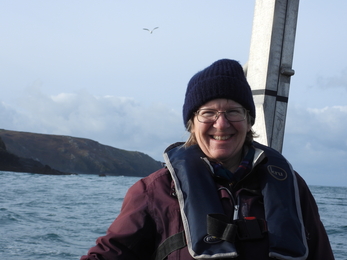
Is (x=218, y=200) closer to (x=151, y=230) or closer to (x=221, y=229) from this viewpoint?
(x=221, y=229)

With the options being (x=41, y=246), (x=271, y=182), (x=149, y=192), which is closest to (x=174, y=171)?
(x=149, y=192)

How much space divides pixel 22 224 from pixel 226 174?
396 inches

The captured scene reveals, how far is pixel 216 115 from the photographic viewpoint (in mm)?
1974

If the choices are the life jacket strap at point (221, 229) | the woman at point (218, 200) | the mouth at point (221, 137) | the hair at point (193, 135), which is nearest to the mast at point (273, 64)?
the hair at point (193, 135)

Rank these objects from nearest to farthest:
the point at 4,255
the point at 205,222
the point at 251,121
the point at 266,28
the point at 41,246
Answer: the point at 205,222
the point at 251,121
the point at 266,28
the point at 4,255
the point at 41,246

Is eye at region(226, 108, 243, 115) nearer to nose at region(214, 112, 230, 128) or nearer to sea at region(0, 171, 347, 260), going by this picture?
nose at region(214, 112, 230, 128)

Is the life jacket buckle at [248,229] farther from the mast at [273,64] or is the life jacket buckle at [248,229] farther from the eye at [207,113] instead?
the mast at [273,64]

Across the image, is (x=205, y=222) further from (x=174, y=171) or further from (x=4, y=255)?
(x=4, y=255)

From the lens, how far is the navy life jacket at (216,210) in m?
1.75

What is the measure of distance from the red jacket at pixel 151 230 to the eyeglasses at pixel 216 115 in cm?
32

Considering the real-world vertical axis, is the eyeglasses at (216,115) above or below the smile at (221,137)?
above

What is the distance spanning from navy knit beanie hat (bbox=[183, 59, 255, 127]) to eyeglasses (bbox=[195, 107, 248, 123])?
1.3 inches

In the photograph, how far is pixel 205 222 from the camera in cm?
180

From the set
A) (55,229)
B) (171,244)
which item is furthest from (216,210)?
(55,229)
